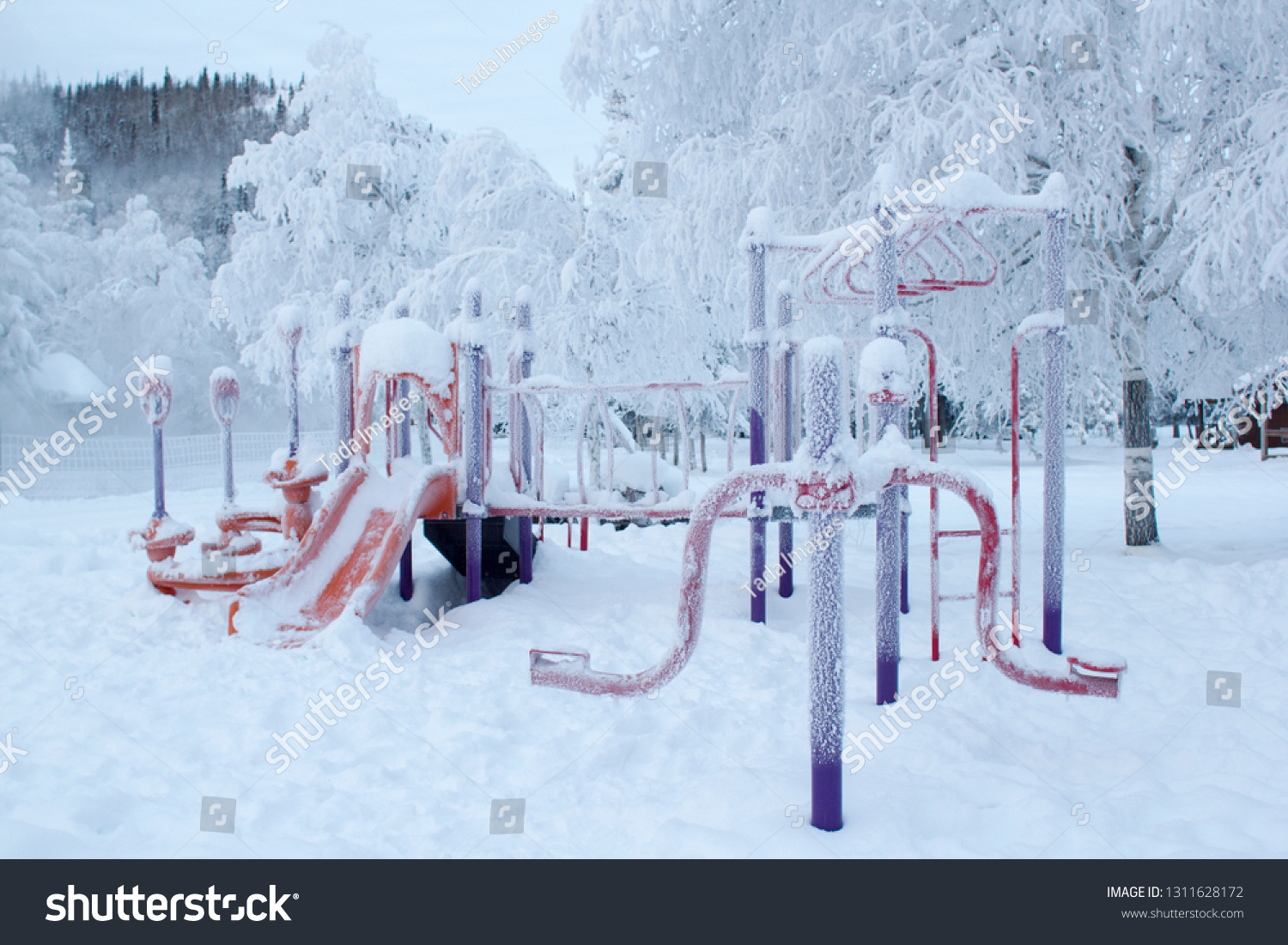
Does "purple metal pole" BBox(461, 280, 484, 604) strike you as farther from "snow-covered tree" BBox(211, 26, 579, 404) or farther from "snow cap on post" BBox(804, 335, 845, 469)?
"snow-covered tree" BBox(211, 26, 579, 404)

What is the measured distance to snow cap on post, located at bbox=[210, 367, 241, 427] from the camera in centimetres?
535

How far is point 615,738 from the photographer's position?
295cm

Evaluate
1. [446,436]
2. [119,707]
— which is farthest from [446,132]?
[119,707]

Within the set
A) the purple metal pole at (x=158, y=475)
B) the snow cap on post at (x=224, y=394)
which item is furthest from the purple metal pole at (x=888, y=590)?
the purple metal pole at (x=158, y=475)

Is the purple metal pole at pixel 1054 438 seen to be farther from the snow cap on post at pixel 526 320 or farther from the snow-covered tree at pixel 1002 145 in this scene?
the snow cap on post at pixel 526 320

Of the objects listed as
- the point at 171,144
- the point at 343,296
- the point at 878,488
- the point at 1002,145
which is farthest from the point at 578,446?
the point at 171,144

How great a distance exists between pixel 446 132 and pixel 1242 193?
1314 cm

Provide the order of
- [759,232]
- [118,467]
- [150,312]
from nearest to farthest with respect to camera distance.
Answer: [759,232] → [118,467] → [150,312]

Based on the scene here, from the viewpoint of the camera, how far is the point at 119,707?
3.22 metres

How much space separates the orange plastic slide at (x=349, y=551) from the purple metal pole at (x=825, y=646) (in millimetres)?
2664

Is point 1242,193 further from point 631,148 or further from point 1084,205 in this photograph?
point 631,148

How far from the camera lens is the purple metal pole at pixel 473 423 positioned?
4.84 m

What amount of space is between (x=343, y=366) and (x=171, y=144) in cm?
2211

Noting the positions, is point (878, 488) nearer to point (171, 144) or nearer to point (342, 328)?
point (342, 328)
